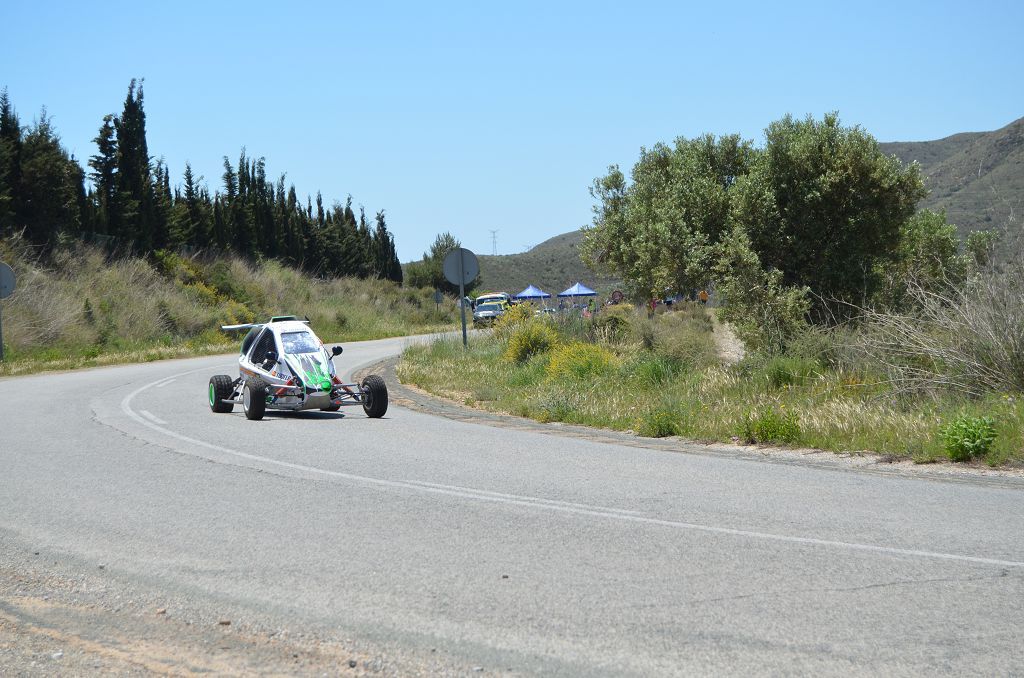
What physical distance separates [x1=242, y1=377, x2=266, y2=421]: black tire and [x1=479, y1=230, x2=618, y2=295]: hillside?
94.6 m

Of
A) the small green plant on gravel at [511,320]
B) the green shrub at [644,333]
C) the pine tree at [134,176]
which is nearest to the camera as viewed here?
the green shrub at [644,333]

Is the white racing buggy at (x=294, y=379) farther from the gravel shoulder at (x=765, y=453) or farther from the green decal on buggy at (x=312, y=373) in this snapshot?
the gravel shoulder at (x=765, y=453)

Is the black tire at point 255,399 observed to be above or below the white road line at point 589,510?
above

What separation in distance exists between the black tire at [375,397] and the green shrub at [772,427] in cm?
554

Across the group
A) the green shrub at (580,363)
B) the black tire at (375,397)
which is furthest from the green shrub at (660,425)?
the green shrub at (580,363)

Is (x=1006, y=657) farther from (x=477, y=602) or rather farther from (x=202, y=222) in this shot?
(x=202, y=222)

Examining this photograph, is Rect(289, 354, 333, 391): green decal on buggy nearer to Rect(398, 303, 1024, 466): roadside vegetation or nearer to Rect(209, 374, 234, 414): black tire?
Rect(209, 374, 234, 414): black tire

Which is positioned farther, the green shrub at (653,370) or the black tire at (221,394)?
the green shrub at (653,370)

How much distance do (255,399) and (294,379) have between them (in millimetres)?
642

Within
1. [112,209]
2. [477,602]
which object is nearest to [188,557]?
[477,602]

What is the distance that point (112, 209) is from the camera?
151 ft

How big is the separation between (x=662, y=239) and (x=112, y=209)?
33217 millimetres

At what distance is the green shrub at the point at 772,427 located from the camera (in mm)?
11117

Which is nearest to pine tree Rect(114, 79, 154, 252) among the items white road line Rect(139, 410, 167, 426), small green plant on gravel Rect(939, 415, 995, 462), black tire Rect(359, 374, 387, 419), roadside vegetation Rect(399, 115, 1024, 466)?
roadside vegetation Rect(399, 115, 1024, 466)
